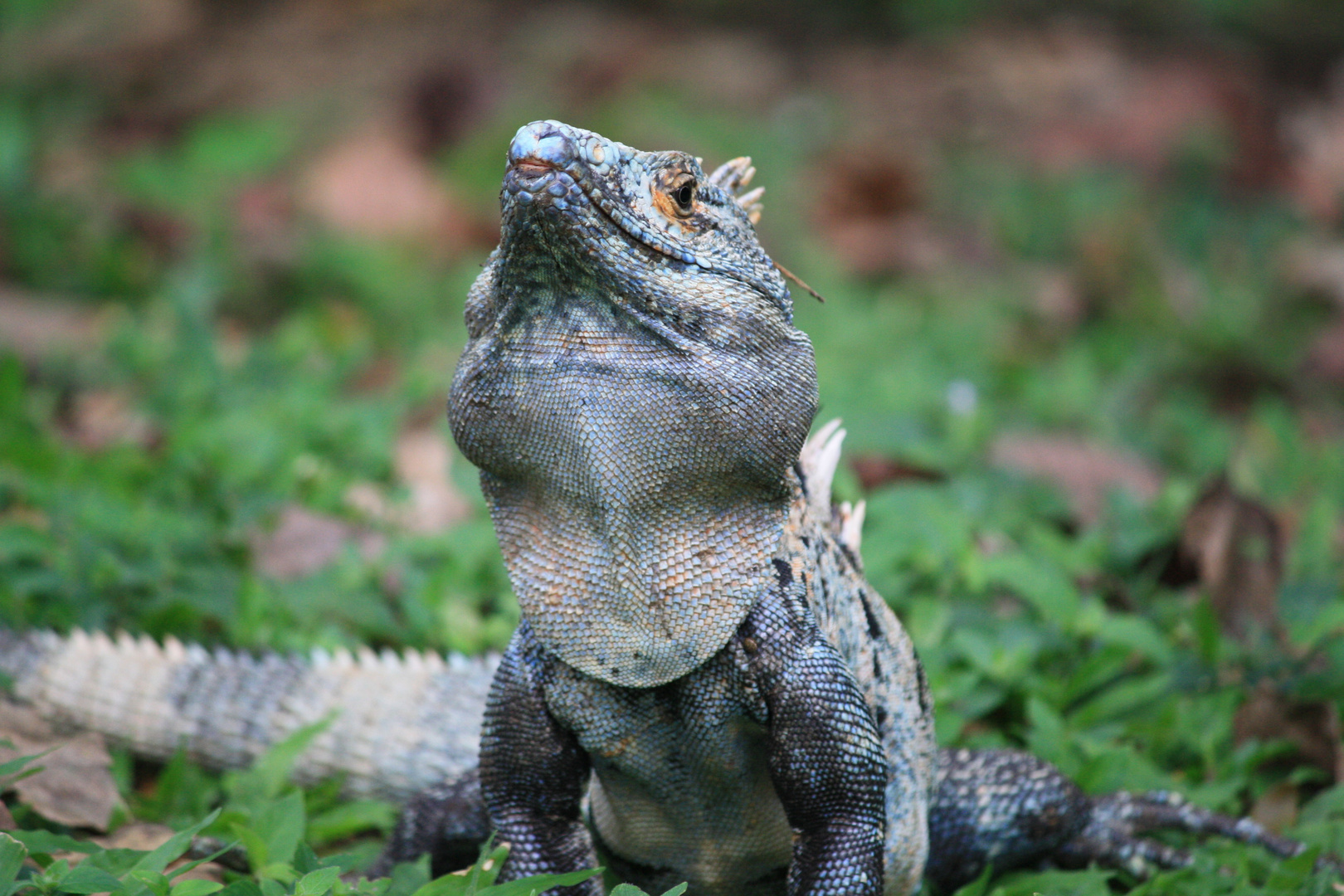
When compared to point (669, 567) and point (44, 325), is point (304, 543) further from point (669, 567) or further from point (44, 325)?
point (44, 325)

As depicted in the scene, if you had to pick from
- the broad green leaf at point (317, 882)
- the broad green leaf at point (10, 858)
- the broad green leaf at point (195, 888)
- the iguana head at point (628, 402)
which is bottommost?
the broad green leaf at point (195, 888)

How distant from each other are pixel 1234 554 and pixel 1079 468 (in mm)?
1270

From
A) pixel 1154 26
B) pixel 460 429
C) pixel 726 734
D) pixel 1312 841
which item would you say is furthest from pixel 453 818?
pixel 1154 26

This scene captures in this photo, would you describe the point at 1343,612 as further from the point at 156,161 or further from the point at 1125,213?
the point at 156,161

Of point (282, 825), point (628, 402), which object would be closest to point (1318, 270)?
point (628, 402)

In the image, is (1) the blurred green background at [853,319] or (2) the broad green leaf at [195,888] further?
(1) the blurred green background at [853,319]

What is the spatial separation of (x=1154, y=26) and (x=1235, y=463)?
8.42 metres

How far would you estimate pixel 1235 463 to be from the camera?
21.1 ft

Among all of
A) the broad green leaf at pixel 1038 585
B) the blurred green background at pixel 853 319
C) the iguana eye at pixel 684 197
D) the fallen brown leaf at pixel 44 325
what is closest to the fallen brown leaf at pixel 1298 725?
the blurred green background at pixel 853 319

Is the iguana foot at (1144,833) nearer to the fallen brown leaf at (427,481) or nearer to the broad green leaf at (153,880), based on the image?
the broad green leaf at (153,880)

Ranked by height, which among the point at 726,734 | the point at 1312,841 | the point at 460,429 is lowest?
the point at 1312,841

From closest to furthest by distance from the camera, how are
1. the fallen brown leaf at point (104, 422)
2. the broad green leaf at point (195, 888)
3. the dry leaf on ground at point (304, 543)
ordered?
1. the broad green leaf at point (195, 888)
2. the dry leaf on ground at point (304, 543)
3. the fallen brown leaf at point (104, 422)

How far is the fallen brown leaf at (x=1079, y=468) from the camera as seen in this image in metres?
5.70

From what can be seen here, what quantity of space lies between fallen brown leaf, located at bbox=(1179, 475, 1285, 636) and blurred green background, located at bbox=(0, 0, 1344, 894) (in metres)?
0.01
